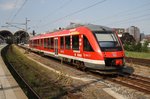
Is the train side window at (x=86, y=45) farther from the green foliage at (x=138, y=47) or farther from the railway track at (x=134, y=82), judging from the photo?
the green foliage at (x=138, y=47)

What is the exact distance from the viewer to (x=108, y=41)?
15.7m

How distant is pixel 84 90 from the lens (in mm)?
11883

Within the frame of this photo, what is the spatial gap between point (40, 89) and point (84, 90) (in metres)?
2.08

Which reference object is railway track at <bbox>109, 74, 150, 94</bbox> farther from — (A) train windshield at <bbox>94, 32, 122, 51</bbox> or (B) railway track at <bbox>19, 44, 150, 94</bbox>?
(A) train windshield at <bbox>94, 32, 122, 51</bbox>

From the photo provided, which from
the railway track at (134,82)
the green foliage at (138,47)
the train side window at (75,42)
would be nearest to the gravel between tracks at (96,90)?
the railway track at (134,82)

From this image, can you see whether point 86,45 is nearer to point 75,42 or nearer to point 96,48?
point 96,48

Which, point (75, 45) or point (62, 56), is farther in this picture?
point (62, 56)

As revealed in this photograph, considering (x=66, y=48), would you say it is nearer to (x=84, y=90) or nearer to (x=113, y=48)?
(x=113, y=48)

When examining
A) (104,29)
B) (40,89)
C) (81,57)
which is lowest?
(40,89)

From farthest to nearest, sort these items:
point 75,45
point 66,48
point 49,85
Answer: point 66,48 < point 75,45 < point 49,85

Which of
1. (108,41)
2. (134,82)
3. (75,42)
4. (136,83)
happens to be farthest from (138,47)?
(136,83)

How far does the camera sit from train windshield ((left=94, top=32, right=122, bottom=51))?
50.0 ft

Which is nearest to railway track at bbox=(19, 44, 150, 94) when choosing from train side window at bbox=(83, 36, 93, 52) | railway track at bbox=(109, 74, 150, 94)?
Answer: railway track at bbox=(109, 74, 150, 94)

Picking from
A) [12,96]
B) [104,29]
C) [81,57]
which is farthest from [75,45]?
[12,96]
